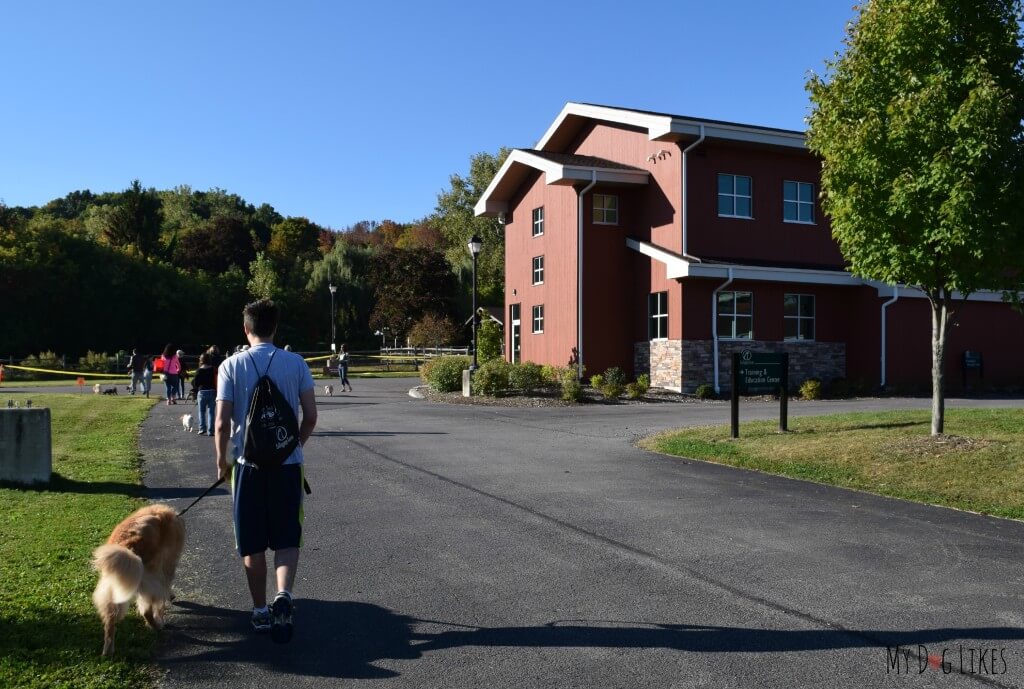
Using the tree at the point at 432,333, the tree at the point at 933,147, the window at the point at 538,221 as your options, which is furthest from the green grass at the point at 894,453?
the tree at the point at 432,333

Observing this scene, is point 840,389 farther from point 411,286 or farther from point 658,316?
point 411,286

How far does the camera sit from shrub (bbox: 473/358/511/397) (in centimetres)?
2412

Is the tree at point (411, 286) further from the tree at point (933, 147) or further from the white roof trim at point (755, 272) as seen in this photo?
the tree at point (933, 147)

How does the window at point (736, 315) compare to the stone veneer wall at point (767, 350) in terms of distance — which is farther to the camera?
the window at point (736, 315)

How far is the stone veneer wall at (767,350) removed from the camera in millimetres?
24781

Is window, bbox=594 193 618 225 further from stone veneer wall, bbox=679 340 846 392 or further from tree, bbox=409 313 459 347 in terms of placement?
tree, bbox=409 313 459 347

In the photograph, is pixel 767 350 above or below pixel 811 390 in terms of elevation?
above

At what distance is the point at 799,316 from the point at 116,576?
2501cm

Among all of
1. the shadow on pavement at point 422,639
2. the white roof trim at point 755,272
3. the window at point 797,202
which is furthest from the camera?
the window at point 797,202

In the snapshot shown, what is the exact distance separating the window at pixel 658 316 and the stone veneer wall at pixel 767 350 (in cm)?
124

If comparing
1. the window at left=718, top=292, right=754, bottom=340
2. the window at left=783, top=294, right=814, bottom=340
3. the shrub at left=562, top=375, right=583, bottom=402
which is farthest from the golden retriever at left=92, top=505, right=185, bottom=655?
the window at left=783, top=294, right=814, bottom=340

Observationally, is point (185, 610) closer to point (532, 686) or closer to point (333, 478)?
point (532, 686)

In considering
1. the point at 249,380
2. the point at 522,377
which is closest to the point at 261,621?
the point at 249,380

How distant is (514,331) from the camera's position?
3266 cm
